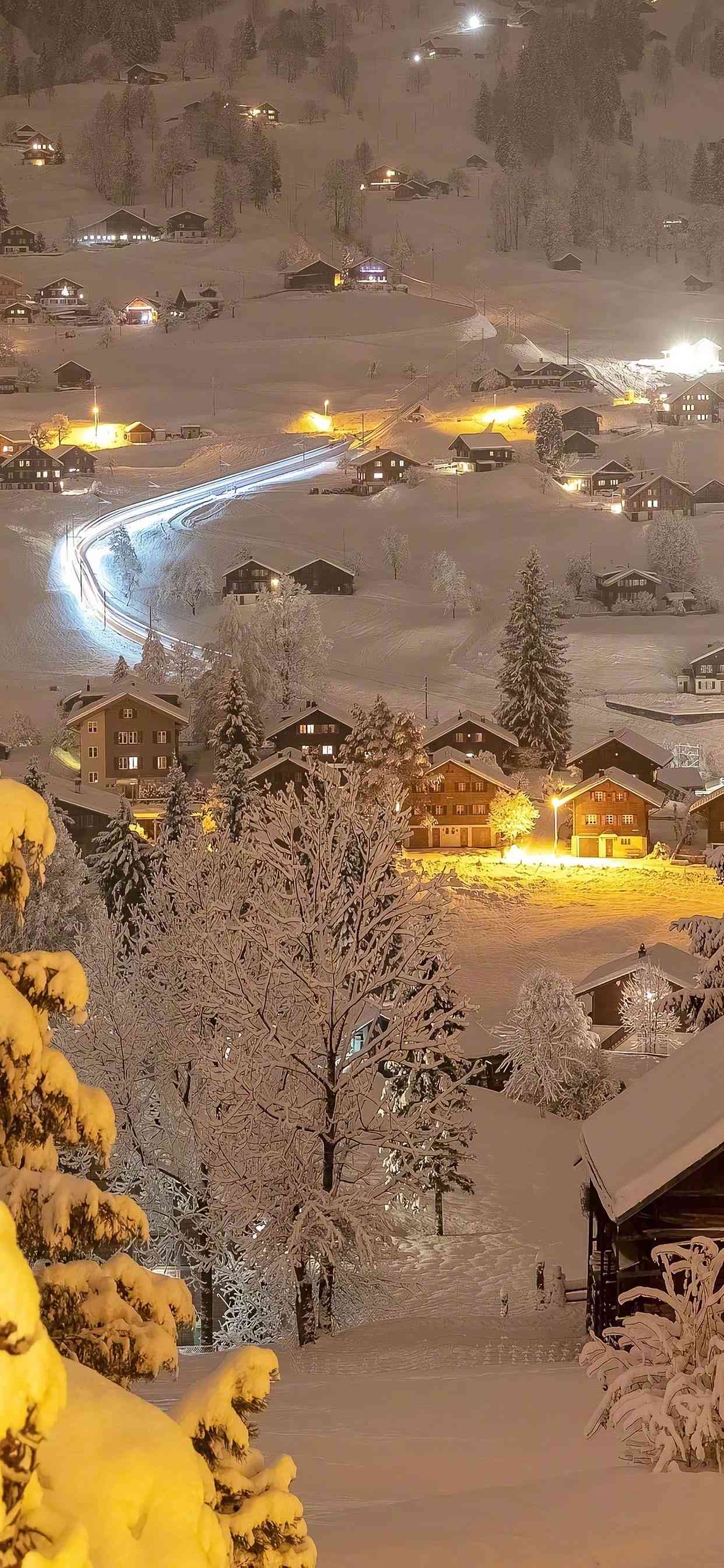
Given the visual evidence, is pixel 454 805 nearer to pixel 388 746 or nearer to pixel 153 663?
pixel 388 746

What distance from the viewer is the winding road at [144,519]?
82.8 meters

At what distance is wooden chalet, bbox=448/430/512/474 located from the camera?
10838cm

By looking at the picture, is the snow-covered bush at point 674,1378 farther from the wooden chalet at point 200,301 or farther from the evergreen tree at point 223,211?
the evergreen tree at point 223,211

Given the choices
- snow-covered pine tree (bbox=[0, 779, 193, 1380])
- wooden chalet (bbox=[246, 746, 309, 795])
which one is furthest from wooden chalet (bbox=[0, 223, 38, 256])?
snow-covered pine tree (bbox=[0, 779, 193, 1380])

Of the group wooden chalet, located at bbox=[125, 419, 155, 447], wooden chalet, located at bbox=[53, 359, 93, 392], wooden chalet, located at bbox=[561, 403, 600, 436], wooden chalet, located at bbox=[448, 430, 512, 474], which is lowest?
wooden chalet, located at bbox=[448, 430, 512, 474]

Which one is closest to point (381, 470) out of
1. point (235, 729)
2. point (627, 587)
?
point (627, 587)

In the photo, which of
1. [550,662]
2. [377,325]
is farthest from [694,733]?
[377,325]

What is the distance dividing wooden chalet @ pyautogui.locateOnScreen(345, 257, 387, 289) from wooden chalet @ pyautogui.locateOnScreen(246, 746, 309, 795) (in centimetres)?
11722

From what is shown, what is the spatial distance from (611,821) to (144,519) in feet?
164

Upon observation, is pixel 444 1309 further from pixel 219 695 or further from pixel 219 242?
pixel 219 242

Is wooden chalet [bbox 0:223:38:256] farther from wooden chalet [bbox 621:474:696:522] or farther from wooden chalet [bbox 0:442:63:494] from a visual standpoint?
wooden chalet [bbox 621:474:696:522]

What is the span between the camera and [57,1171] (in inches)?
194

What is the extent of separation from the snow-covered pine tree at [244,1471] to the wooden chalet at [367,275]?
167 meters

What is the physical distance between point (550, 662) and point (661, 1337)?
5929cm
